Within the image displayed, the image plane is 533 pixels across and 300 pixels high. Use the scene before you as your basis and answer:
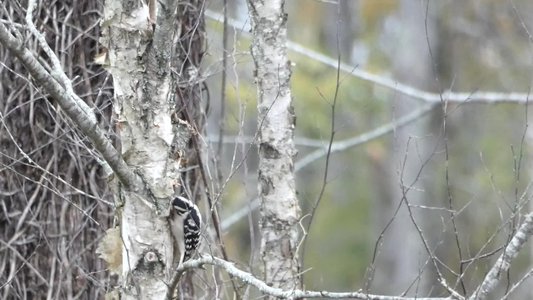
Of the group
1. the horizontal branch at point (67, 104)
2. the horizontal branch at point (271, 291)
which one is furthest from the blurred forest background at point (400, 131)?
the horizontal branch at point (271, 291)

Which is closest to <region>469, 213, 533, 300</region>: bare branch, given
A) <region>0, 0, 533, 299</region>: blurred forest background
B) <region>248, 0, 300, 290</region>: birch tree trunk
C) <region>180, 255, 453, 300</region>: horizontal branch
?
<region>180, 255, 453, 300</region>: horizontal branch

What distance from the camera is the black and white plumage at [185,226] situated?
4230mm

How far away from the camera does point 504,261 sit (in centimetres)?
342

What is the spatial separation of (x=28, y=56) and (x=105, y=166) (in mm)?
846

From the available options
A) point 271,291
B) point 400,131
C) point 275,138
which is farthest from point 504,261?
point 400,131

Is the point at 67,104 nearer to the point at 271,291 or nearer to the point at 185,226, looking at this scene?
the point at 185,226

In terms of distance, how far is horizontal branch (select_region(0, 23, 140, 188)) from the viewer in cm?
349

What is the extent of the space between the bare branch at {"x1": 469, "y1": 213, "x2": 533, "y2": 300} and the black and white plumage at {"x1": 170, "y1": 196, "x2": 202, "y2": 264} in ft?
4.49

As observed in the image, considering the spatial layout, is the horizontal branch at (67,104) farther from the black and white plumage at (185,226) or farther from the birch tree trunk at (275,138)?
the birch tree trunk at (275,138)

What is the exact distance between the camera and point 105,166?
14.0 feet

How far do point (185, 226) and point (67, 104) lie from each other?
35.7 inches

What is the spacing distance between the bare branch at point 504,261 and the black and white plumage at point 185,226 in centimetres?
137

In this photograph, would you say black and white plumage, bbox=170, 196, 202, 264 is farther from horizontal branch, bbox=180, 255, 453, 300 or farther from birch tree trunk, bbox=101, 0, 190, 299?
horizontal branch, bbox=180, 255, 453, 300

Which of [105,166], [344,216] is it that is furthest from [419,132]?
[105,166]
